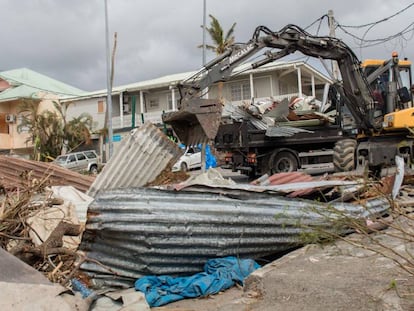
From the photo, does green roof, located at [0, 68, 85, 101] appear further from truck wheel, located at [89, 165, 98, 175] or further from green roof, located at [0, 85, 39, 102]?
truck wheel, located at [89, 165, 98, 175]

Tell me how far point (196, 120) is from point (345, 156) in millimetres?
5868

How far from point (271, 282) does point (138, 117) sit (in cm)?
3103

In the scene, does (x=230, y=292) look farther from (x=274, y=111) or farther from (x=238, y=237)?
(x=274, y=111)

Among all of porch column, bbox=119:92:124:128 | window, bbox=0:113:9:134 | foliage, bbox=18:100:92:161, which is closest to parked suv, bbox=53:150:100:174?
foliage, bbox=18:100:92:161

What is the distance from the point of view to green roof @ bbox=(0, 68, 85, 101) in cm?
3791

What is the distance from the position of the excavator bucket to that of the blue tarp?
313cm

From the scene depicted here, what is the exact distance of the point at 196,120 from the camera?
789cm

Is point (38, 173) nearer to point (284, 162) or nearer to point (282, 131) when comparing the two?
point (282, 131)

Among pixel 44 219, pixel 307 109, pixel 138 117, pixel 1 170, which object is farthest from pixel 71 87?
pixel 44 219

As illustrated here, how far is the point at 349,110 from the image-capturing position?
1295 cm

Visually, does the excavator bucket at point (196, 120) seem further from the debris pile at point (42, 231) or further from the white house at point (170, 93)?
the white house at point (170, 93)

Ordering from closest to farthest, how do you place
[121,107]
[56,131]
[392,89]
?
[392,89]
[56,131]
[121,107]

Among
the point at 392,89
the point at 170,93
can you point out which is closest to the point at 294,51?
the point at 392,89

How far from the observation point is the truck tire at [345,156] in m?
12.2
